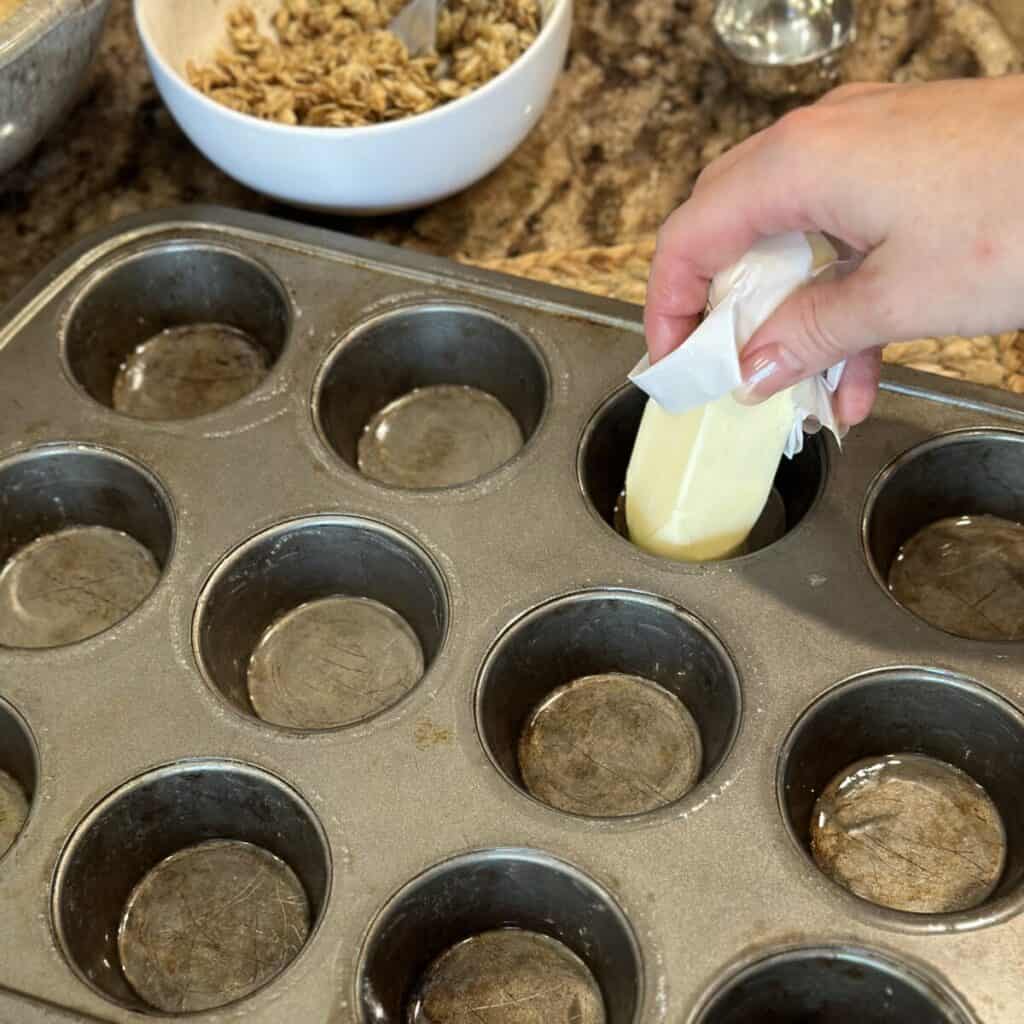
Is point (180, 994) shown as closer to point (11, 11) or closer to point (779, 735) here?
point (779, 735)

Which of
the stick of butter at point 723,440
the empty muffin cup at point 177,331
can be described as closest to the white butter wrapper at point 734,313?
the stick of butter at point 723,440

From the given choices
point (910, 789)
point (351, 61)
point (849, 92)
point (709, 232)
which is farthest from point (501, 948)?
point (351, 61)

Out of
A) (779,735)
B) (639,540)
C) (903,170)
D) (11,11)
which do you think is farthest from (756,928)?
(11,11)

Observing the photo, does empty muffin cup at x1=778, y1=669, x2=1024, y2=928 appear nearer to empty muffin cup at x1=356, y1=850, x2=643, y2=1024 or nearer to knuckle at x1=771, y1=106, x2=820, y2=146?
empty muffin cup at x1=356, y1=850, x2=643, y2=1024

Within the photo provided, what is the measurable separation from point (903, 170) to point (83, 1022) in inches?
32.5

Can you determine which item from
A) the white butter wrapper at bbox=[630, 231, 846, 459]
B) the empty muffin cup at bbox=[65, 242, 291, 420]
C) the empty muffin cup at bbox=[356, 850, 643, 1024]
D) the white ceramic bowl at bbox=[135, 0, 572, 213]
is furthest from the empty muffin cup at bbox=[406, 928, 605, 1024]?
the white ceramic bowl at bbox=[135, 0, 572, 213]

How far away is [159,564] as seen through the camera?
4.75ft

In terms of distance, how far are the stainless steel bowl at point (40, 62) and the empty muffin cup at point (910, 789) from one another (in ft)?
3.14

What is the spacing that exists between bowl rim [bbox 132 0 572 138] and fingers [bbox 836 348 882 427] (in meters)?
0.52

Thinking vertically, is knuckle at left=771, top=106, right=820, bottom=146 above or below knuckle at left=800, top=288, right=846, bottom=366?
above

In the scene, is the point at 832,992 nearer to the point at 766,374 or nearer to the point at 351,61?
the point at 766,374

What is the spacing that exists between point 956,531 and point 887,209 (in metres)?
0.52

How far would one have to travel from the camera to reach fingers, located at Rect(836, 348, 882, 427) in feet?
3.89

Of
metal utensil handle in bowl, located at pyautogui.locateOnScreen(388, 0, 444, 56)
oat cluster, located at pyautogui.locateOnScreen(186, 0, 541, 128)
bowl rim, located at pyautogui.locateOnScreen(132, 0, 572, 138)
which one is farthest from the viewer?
metal utensil handle in bowl, located at pyautogui.locateOnScreen(388, 0, 444, 56)
